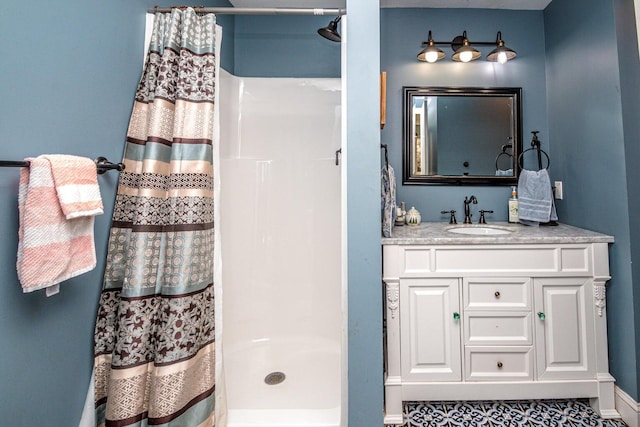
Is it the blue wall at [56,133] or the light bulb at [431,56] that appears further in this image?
the light bulb at [431,56]

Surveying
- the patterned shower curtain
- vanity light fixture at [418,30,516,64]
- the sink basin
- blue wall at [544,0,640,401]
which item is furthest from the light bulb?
the patterned shower curtain

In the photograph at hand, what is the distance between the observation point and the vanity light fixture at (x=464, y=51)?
76.4 inches

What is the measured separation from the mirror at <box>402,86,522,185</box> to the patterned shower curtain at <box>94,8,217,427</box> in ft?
4.93

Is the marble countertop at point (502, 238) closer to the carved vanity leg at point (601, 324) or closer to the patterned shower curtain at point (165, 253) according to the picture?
the carved vanity leg at point (601, 324)

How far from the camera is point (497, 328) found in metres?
1.54

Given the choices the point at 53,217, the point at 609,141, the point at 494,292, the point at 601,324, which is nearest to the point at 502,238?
the point at 494,292

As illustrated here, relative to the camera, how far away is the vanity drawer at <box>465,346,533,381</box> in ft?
5.02

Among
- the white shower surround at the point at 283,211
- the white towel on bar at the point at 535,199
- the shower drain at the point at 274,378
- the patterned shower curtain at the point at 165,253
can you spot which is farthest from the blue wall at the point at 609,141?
the patterned shower curtain at the point at 165,253

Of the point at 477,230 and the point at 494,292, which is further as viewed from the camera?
the point at 477,230

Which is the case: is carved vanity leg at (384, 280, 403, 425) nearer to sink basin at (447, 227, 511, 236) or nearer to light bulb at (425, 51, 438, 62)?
sink basin at (447, 227, 511, 236)

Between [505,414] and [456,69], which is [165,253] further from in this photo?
[456,69]

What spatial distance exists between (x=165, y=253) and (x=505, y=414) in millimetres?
1886

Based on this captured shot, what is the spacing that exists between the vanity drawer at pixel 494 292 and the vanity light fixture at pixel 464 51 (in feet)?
4.93

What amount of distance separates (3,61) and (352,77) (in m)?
1.12
